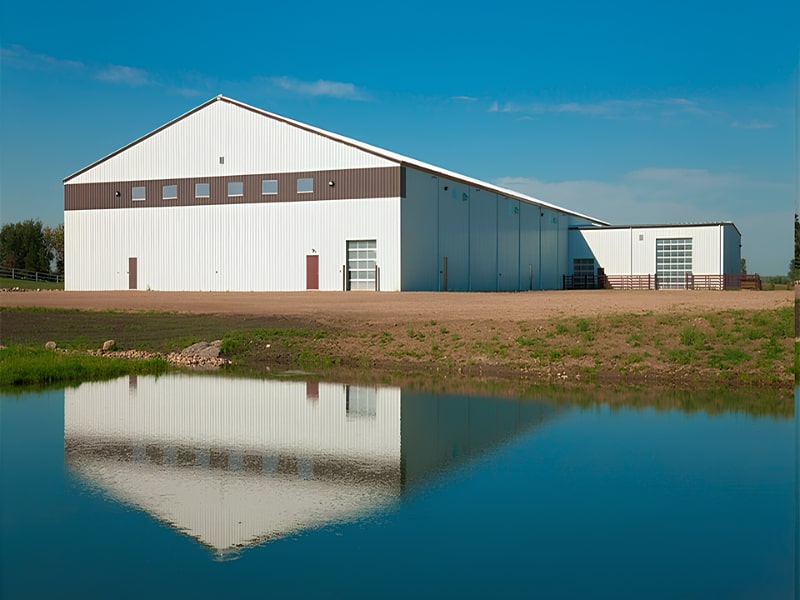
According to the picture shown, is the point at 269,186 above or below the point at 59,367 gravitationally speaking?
above

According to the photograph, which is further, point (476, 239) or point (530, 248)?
point (530, 248)

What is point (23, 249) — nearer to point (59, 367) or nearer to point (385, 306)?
point (385, 306)

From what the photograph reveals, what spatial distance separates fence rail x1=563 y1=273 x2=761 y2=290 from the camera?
63000mm

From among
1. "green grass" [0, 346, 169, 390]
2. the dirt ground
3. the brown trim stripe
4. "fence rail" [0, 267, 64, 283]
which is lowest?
"green grass" [0, 346, 169, 390]

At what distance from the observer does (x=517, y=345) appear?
22.2 meters

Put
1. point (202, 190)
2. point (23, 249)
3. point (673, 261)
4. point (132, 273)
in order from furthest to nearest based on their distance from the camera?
1. point (23, 249)
2. point (673, 261)
3. point (132, 273)
4. point (202, 190)

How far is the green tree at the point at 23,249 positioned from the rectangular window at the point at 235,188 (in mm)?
51602

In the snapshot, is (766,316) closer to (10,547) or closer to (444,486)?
(444,486)

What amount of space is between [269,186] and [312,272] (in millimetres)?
5499

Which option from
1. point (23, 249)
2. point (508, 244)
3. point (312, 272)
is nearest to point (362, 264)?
point (312, 272)

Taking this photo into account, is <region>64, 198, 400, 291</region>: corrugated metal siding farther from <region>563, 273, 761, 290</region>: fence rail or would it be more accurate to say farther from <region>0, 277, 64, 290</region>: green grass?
<region>563, 273, 761, 290</region>: fence rail

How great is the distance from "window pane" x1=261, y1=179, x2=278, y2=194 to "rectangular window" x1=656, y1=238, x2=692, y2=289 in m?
32.2

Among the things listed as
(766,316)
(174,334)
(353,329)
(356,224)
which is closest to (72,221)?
(356,224)

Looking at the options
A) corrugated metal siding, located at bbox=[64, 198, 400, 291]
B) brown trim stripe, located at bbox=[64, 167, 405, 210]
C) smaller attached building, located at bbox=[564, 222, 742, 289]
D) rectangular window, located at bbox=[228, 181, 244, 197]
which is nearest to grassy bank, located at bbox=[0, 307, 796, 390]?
corrugated metal siding, located at bbox=[64, 198, 400, 291]
